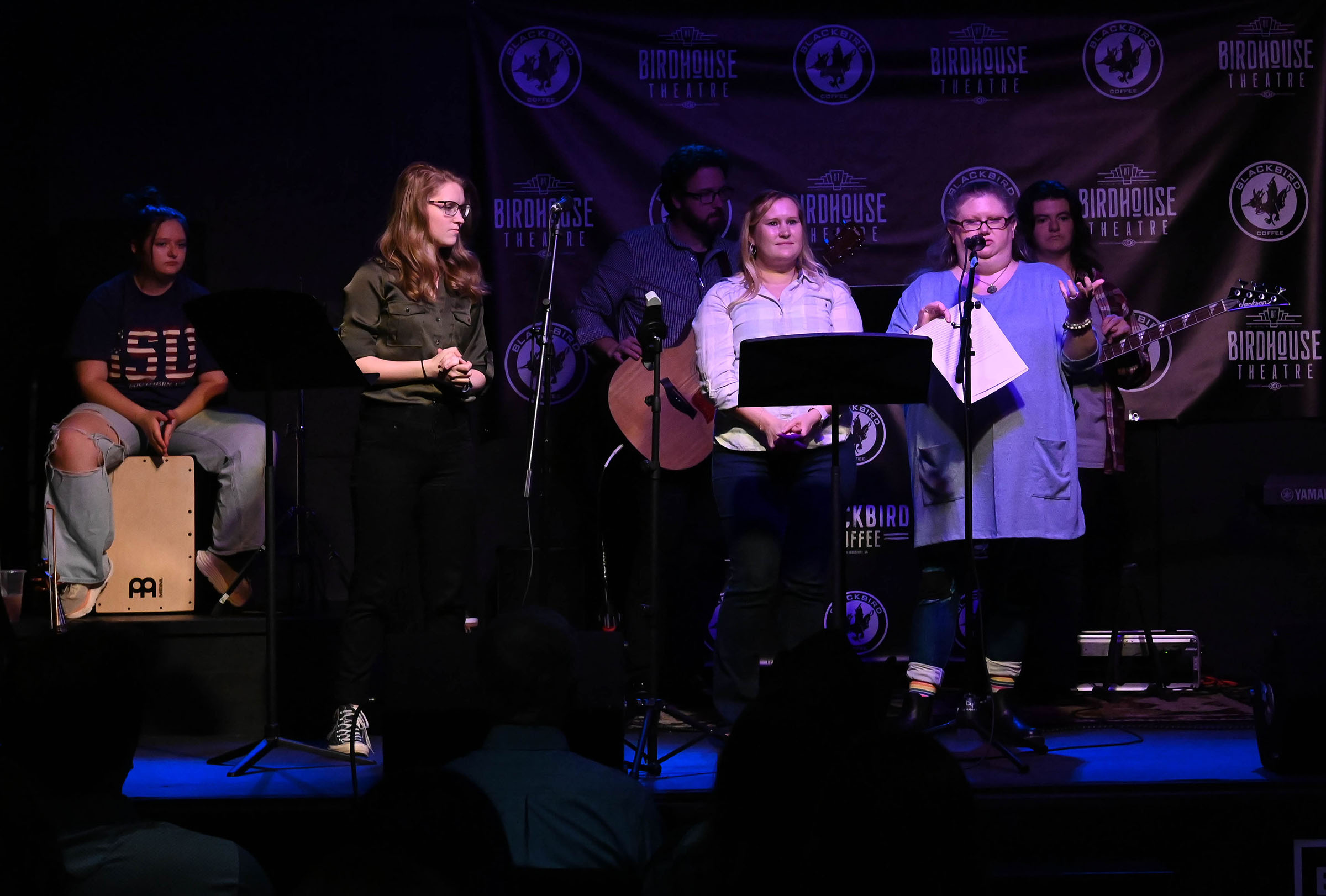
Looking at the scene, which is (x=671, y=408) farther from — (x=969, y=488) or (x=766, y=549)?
(x=969, y=488)

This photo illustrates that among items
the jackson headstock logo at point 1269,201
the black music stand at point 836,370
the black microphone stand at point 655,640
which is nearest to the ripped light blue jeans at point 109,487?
the black microphone stand at point 655,640

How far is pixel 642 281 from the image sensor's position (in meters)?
6.07

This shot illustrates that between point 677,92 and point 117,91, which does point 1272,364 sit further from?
point 117,91

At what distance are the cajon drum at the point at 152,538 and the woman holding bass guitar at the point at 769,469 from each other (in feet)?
8.28

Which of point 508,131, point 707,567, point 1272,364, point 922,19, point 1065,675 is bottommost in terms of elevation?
point 1065,675

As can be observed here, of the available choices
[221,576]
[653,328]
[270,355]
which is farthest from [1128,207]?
[221,576]

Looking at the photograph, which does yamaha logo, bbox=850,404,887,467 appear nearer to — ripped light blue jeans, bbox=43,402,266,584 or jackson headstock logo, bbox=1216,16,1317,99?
jackson headstock logo, bbox=1216,16,1317,99

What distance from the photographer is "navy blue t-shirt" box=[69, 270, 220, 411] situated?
5.88 meters

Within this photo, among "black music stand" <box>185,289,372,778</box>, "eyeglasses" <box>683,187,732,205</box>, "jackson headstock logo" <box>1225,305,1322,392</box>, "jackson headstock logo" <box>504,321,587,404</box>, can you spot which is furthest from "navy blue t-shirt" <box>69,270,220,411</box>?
"jackson headstock logo" <box>1225,305,1322,392</box>

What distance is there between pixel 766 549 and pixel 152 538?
2.85m

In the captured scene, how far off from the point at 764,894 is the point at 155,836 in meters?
1.04

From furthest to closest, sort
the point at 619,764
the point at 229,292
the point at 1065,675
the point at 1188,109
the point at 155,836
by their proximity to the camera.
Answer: the point at 1188,109 < the point at 1065,675 < the point at 229,292 < the point at 619,764 < the point at 155,836

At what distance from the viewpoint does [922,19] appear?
658cm

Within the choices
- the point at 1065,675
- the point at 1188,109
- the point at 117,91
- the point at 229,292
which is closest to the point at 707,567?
the point at 1065,675
